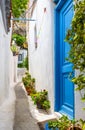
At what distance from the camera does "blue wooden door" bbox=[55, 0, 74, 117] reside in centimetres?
527

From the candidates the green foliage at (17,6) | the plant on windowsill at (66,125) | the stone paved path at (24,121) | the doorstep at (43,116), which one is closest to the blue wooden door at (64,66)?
the doorstep at (43,116)

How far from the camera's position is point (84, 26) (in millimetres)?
3084

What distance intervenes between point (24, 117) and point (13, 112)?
80 centimetres

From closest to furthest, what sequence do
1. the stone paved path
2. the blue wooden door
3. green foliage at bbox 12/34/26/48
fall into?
1. the blue wooden door
2. the stone paved path
3. green foliage at bbox 12/34/26/48

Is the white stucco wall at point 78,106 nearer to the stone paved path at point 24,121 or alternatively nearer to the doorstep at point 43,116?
the doorstep at point 43,116

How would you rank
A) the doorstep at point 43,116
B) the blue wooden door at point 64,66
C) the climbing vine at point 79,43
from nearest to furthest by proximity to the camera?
the climbing vine at point 79,43 → the blue wooden door at point 64,66 → the doorstep at point 43,116

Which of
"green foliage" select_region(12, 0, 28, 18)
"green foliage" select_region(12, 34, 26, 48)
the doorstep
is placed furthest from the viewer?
"green foliage" select_region(12, 34, 26, 48)

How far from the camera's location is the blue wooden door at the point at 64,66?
5.27m

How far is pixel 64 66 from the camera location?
568 cm

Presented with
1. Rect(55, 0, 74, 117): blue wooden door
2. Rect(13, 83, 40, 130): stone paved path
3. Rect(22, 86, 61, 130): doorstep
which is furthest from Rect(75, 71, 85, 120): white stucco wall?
Rect(13, 83, 40, 130): stone paved path

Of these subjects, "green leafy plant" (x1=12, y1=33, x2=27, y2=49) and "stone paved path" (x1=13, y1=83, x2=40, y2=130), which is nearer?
"stone paved path" (x1=13, y1=83, x2=40, y2=130)

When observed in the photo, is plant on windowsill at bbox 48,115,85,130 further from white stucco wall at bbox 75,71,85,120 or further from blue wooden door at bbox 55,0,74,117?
blue wooden door at bbox 55,0,74,117

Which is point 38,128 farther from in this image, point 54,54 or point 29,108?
point 29,108

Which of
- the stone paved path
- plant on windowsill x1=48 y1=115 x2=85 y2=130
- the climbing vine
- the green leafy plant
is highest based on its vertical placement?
the green leafy plant
